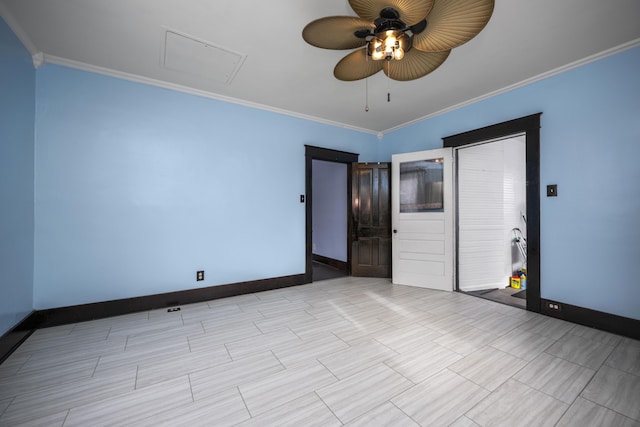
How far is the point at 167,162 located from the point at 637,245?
5227 mm

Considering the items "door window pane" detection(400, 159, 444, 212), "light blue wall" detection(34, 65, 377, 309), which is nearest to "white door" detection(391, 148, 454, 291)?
"door window pane" detection(400, 159, 444, 212)

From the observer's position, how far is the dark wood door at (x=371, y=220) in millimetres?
4719

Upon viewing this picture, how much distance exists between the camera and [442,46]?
5.45 feet

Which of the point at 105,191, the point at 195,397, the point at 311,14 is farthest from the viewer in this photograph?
the point at 105,191

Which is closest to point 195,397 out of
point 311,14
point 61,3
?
point 311,14

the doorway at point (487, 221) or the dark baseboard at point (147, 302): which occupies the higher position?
the doorway at point (487, 221)

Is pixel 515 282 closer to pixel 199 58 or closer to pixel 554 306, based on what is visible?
pixel 554 306

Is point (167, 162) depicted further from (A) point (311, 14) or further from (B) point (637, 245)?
(B) point (637, 245)

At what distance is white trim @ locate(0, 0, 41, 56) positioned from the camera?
2.01 meters

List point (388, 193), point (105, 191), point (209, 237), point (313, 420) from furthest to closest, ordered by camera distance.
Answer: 1. point (388, 193)
2. point (209, 237)
3. point (105, 191)
4. point (313, 420)

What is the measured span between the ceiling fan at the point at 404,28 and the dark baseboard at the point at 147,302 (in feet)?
10.6

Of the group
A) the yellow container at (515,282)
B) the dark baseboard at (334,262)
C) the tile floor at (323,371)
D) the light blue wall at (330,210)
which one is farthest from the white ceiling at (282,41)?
the dark baseboard at (334,262)

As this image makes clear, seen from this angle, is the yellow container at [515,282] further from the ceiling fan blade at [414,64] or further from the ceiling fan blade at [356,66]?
the ceiling fan blade at [356,66]

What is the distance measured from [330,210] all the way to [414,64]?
13.5ft
